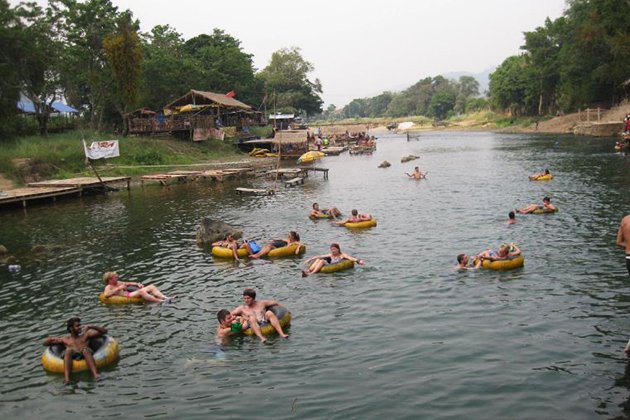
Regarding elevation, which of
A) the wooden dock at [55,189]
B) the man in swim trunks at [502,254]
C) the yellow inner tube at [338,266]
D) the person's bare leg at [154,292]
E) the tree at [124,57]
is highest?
the tree at [124,57]

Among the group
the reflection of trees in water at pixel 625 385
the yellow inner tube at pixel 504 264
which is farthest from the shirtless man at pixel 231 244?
the reflection of trees in water at pixel 625 385

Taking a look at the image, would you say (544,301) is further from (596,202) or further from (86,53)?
(86,53)

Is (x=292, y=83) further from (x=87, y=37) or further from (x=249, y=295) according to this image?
(x=249, y=295)

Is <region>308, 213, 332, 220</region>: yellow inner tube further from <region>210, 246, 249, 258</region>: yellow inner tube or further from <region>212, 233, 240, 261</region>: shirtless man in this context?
<region>210, 246, 249, 258</region>: yellow inner tube

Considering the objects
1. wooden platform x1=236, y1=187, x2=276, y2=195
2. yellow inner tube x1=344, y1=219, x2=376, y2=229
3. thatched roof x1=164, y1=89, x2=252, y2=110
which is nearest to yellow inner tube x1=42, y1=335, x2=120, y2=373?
yellow inner tube x1=344, y1=219, x2=376, y2=229

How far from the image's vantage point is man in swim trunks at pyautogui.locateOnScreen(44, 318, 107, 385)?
13.4 metres

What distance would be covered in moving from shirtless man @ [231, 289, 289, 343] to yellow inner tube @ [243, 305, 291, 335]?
94 mm

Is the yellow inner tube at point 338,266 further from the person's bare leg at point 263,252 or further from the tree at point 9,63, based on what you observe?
the tree at point 9,63

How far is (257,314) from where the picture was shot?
15.3 m

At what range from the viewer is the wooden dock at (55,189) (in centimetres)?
3712

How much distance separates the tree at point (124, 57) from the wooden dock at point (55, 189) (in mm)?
11682

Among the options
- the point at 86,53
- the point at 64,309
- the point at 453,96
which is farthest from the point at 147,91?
the point at 453,96

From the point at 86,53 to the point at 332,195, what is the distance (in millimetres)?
28501

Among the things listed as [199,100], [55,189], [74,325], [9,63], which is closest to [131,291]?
[74,325]
